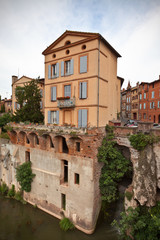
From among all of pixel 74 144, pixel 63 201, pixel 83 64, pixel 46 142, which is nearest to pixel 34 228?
pixel 63 201

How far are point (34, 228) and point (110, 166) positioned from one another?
36.7 feet

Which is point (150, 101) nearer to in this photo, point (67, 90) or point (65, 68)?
point (67, 90)

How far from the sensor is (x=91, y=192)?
552 inches

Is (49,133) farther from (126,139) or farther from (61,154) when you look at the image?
(126,139)

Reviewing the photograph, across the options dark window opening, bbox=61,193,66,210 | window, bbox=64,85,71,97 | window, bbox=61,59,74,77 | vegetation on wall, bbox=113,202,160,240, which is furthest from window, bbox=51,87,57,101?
vegetation on wall, bbox=113,202,160,240

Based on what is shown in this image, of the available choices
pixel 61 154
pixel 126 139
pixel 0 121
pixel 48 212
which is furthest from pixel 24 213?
pixel 0 121

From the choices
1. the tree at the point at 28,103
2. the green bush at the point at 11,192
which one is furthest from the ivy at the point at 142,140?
the green bush at the point at 11,192

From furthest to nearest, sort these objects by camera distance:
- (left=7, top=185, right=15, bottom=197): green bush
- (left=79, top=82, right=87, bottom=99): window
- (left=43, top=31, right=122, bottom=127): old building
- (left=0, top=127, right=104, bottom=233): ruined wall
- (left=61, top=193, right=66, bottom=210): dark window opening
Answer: (left=7, top=185, right=15, bottom=197): green bush
(left=61, top=193, right=66, bottom=210): dark window opening
(left=79, top=82, right=87, bottom=99): window
(left=43, top=31, right=122, bottom=127): old building
(left=0, top=127, right=104, bottom=233): ruined wall

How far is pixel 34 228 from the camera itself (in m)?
15.5

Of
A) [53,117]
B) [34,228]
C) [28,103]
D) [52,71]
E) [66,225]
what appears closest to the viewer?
[66,225]

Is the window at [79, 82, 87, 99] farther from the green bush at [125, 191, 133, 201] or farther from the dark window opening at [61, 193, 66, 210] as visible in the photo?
the dark window opening at [61, 193, 66, 210]

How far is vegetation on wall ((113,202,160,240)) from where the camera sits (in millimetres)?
11571

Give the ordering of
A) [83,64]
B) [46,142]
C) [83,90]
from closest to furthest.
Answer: [83,64]
[83,90]
[46,142]

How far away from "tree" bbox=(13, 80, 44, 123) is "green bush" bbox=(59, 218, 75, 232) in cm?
1443
